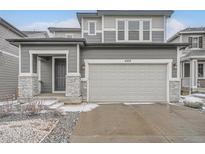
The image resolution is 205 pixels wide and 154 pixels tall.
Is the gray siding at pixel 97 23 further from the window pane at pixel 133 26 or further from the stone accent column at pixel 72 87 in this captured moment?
the stone accent column at pixel 72 87

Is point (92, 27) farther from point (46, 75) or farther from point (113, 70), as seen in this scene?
point (113, 70)

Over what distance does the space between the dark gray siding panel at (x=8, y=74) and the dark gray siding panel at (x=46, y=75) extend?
2.03 metres

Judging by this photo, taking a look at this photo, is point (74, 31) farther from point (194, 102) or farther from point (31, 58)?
point (194, 102)

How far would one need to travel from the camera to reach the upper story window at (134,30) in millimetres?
17609

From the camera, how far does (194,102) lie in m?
13.1

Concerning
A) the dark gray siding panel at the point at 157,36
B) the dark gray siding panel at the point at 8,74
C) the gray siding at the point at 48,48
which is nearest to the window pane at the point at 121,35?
the dark gray siding panel at the point at 157,36

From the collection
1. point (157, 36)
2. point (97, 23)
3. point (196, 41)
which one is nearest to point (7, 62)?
point (97, 23)

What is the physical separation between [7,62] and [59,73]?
3477 mm

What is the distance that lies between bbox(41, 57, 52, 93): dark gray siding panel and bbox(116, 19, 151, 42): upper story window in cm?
519

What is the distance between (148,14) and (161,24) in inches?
46.6

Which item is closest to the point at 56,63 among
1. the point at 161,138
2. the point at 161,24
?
the point at 161,24

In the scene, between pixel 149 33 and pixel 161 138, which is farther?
pixel 149 33

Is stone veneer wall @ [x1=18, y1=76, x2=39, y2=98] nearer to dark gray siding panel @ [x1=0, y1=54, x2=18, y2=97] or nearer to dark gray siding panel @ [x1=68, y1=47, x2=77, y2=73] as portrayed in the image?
dark gray siding panel @ [x1=0, y1=54, x2=18, y2=97]
